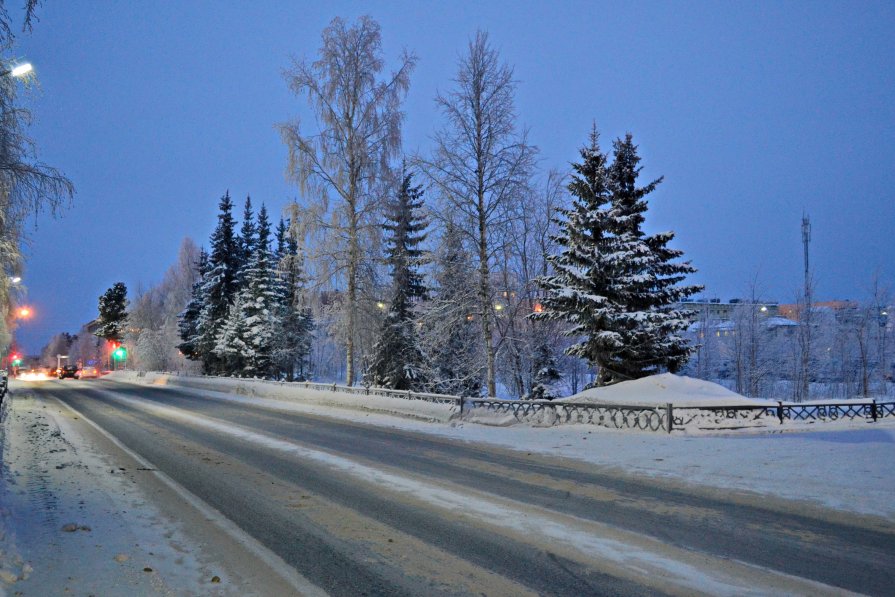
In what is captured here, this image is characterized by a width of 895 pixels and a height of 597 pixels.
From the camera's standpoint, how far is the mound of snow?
16.1 metres

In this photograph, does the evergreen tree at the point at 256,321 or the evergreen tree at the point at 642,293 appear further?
the evergreen tree at the point at 256,321

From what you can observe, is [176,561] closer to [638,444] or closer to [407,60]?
[638,444]

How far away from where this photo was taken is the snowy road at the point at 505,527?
5.01 metres

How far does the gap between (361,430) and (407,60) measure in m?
17.5

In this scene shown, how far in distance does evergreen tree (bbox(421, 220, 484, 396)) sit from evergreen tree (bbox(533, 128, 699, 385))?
331cm

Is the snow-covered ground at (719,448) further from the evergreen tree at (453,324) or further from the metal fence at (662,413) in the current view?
the evergreen tree at (453,324)

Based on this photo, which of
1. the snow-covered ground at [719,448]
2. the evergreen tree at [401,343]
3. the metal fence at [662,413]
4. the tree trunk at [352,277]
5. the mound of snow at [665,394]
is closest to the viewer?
the snow-covered ground at [719,448]

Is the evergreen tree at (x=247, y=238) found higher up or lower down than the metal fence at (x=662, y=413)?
higher up

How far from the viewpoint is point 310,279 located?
975 inches

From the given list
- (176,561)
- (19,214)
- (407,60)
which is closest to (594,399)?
(176,561)

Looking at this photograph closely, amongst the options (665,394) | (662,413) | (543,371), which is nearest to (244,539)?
(662,413)

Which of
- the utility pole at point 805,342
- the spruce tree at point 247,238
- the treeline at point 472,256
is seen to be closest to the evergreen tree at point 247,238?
the spruce tree at point 247,238

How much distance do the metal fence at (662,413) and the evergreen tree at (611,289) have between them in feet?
18.4

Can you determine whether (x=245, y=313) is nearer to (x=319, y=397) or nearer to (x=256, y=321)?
(x=256, y=321)
